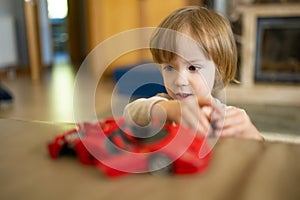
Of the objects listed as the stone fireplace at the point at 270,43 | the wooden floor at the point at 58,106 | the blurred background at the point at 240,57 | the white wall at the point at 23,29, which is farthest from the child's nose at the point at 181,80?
the white wall at the point at 23,29

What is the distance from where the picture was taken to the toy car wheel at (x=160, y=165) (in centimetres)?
29

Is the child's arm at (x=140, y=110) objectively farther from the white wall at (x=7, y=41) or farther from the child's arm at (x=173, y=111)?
the white wall at (x=7, y=41)

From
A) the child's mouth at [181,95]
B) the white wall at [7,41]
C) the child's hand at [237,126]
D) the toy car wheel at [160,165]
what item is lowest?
the white wall at [7,41]

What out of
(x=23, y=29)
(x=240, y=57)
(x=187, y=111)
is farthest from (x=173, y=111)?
(x=23, y=29)

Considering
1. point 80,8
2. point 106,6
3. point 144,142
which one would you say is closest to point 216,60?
point 144,142

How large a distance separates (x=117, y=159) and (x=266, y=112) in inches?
67.5

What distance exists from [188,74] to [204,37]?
1.6 inches

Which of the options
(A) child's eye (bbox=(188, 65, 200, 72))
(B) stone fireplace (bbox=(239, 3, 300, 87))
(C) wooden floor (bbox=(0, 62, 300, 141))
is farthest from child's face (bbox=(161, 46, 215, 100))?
(B) stone fireplace (bbox=(239, 3, 300, 87))

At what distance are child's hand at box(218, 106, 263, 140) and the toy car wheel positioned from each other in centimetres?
12

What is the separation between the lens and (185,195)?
0.87 ft

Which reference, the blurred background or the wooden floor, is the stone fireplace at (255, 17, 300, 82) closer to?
the blurred background

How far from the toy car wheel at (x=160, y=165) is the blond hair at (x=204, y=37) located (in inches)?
3.8

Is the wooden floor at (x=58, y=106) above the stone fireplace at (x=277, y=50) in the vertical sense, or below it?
below

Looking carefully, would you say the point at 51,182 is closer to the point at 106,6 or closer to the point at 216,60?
the point at 216,60
